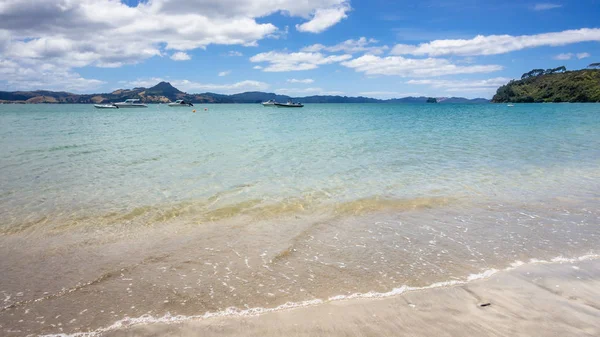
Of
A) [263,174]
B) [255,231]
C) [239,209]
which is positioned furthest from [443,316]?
[263,174]

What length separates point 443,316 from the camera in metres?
5.51

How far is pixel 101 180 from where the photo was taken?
595 inches

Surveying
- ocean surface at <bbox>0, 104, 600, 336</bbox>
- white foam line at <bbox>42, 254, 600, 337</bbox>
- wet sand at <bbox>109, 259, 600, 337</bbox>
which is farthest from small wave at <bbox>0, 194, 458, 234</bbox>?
wet sand at <bbox>109, 259, 600, 337</bbox>

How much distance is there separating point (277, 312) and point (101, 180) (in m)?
12.7

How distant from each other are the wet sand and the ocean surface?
321 mm

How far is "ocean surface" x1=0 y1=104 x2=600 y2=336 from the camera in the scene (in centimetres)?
618

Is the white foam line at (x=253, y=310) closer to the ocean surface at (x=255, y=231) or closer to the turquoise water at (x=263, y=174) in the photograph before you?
the ocean surface at (x=255, y=231)

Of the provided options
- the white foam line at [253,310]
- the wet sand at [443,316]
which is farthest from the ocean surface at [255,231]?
the wet sand at [443,316]

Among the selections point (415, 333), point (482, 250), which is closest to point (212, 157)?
point (482, 250)

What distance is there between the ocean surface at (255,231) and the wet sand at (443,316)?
12.6 inches

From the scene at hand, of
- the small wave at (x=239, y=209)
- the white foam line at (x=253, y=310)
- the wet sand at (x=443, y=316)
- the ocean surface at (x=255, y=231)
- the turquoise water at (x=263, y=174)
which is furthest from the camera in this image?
the turquoise water at (x=263, y=174)

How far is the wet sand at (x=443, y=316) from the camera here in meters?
5.13

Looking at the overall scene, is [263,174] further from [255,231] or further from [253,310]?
[253,310]

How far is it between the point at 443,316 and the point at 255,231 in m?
5.24
